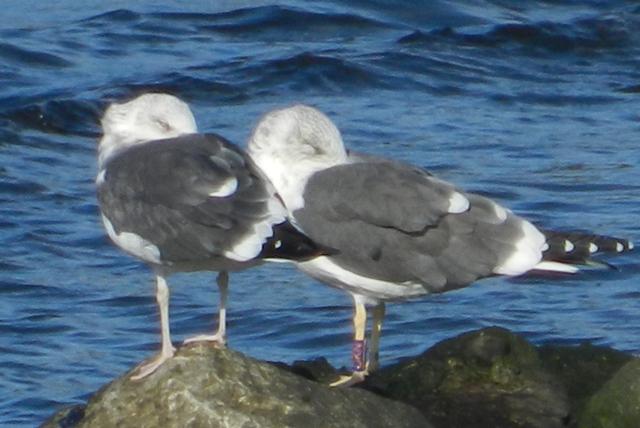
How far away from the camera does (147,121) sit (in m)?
7.52

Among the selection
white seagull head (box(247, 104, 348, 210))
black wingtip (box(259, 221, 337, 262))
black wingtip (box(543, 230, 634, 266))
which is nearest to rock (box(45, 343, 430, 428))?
black wingtip (box(259, 221, 337, 262))

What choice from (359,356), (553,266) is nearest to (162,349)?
(359,356)

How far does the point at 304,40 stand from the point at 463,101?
2.12 metres

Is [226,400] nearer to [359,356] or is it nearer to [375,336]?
[359,356]

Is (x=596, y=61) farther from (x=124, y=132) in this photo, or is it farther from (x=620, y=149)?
(x=124, y=132)

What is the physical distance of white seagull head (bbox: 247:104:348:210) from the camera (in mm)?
7527

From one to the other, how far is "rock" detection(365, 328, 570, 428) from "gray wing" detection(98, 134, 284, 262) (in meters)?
0.98

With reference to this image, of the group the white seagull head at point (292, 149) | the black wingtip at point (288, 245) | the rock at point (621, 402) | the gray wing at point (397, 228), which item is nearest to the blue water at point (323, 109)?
the white seagull head at point (292, 149)

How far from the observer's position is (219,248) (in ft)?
22.4

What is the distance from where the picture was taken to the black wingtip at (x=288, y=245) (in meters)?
6.74

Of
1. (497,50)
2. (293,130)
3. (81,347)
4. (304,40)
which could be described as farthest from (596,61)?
(293,130)

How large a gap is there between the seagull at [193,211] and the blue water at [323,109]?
6.74ft

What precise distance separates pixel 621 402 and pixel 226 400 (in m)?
1.42

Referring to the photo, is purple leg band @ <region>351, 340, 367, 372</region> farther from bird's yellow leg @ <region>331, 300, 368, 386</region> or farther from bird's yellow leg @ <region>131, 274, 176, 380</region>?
bird's yellow leg @ <region>131, 274, 176, 380</region>
